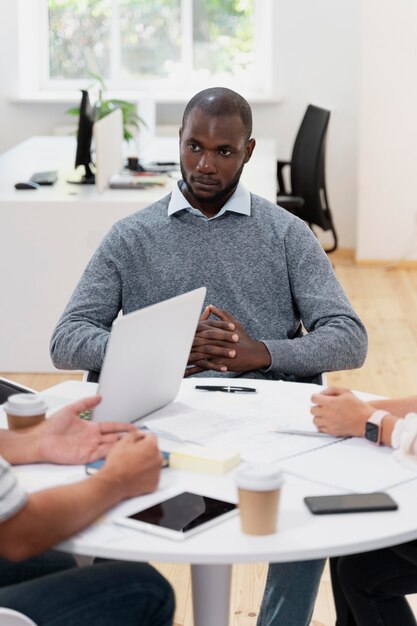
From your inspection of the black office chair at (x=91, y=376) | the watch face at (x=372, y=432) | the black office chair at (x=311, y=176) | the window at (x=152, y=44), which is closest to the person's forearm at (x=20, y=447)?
the watch face at (x=372, y=432)

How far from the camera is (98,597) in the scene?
1.44 metres

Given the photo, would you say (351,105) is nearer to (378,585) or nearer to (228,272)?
(228,272)

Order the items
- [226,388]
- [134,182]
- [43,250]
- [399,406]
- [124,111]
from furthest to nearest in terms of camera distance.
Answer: [124,111]
[134,182]
[43,250]
[226,388]
[399,406]

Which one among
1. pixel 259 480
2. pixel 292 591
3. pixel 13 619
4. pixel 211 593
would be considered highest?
pixel 259 480

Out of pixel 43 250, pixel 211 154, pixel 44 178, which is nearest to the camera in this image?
pixel 211 154


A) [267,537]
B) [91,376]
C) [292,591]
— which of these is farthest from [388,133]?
[267,537]

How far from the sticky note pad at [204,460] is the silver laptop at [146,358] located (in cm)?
14

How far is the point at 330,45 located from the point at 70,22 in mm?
1816

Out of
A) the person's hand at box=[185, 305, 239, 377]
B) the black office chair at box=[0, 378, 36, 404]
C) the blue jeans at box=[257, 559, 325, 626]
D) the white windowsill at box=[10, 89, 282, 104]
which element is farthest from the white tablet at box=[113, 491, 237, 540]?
the white windowsill at box=[10, 89, 282, 104]

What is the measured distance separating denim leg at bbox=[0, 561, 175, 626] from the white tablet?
0.14 metres

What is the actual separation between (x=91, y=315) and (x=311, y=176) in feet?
9.33

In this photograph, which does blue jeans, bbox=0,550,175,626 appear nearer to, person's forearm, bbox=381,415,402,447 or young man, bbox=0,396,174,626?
young man, bbox=0,396,174,626

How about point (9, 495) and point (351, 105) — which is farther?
point (351, 105)

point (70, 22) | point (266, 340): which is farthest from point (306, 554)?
point (70, 22)
